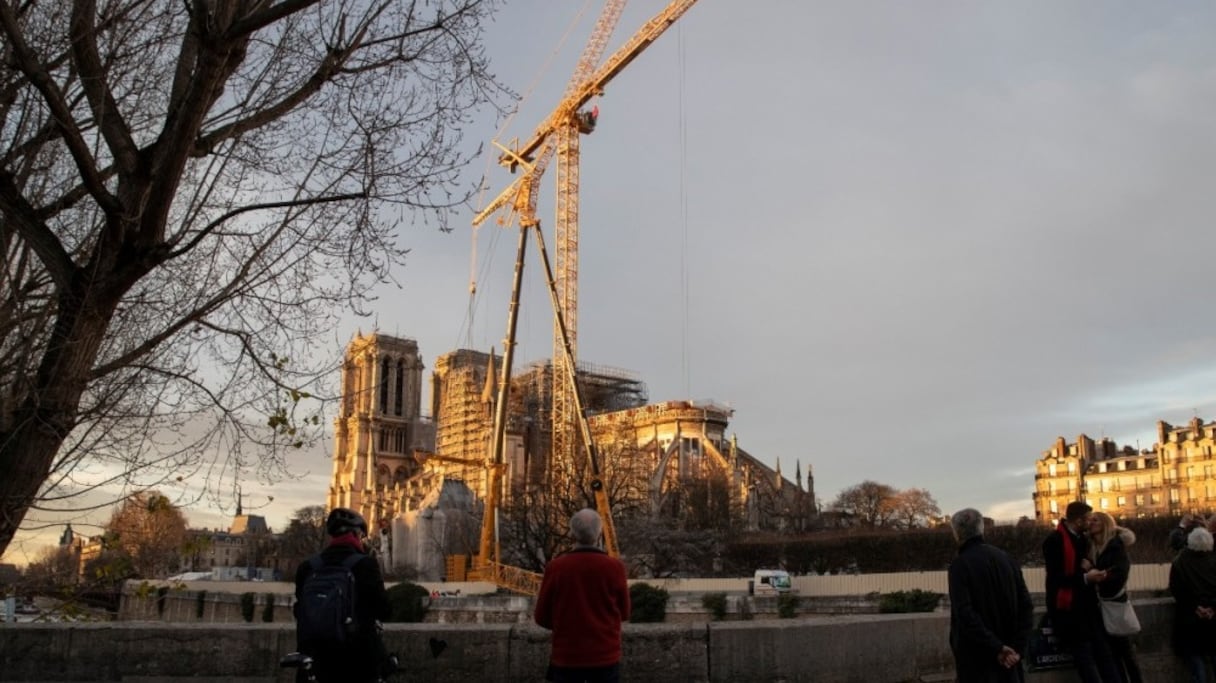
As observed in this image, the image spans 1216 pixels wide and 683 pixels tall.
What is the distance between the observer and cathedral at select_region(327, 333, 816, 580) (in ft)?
234

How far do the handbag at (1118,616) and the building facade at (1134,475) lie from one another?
85.0 metres

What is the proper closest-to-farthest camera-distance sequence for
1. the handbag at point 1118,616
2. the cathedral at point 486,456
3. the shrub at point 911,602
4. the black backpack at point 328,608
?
the black backpack at point 328,608 → the handbag at point 1118,616 → the shrub at point 911,602 → the cathedral at point 486,456

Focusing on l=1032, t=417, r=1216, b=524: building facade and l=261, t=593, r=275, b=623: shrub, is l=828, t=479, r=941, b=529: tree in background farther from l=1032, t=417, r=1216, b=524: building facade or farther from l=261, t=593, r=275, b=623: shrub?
l=261, t=593, r=275, b=623: shrub

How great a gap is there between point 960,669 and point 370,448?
127330 mm

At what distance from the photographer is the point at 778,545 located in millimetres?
54562

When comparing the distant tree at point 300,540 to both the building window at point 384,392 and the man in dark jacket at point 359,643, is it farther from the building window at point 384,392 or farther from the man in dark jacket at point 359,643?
the man in dark jacket at point 359,643

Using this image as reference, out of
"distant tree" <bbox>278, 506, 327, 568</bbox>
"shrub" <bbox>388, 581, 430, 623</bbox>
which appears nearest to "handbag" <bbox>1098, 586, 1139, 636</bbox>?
"shrub" <bbox>388, 581, 430, 623</bbox>

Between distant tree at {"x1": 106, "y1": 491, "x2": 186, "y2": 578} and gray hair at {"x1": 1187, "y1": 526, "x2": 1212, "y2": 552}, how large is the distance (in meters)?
7.86

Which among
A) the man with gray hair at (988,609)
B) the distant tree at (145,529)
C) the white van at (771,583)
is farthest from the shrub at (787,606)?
the man with gray hair at (988,609)

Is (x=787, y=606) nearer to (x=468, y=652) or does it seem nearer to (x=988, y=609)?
(x=468, y=652)

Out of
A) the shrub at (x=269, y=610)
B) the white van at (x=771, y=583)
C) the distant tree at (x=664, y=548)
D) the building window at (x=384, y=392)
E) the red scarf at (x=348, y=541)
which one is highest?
the building window at (x=384, y=392)

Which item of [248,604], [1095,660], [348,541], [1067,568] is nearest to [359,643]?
[348,541]

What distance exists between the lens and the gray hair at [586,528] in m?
5.54

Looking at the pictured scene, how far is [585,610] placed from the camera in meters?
5.40
